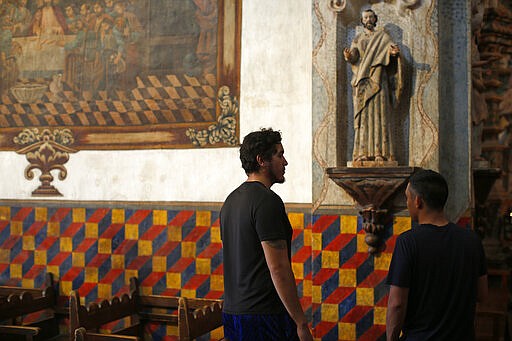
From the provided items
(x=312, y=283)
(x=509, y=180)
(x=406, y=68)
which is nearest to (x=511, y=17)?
(x=509, y=180)

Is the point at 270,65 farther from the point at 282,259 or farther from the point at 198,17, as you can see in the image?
the point at 282,259

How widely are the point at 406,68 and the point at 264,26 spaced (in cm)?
121

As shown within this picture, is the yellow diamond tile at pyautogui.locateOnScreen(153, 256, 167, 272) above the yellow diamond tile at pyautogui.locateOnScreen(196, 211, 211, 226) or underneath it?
underneath

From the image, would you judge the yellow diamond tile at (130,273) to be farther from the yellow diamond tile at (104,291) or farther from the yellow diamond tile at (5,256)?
the yellow diamond tile at (5,256)

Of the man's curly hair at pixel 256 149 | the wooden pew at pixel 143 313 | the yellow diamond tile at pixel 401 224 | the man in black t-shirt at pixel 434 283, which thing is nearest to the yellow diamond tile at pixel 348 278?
the yellow diamond tile at pixel 401 224

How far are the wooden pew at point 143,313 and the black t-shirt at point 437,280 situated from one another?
66.3 inches

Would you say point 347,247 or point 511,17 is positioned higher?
point 511,17

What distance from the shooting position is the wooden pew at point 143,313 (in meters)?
3.89

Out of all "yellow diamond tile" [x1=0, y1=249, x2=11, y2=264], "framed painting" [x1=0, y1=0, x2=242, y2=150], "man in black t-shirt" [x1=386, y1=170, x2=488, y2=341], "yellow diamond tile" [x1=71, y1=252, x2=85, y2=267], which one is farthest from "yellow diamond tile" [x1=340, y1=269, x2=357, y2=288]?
"yellow diamond tile" [x1=0, y1=249, x2=11, y2=264]

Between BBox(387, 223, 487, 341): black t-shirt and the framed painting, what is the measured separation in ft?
8.89

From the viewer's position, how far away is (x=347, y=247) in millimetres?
4586

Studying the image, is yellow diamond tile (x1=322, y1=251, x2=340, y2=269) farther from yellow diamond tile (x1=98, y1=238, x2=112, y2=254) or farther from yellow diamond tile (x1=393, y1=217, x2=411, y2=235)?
yellow diamond tile (x1=98, y1=238, x2=112, y2=254)

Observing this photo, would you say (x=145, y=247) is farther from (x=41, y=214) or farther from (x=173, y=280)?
(x=41, y=214)

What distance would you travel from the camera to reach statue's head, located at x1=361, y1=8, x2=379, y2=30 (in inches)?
177
